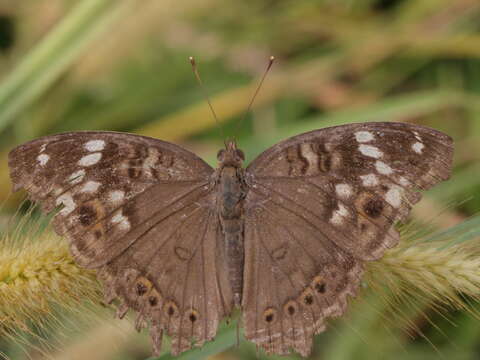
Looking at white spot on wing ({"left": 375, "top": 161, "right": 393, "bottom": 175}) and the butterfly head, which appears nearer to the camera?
white spot on wing ({"left": 375, "top": 161, "right": 393, "bottom": 175})

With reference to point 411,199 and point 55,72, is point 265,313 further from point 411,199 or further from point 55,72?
→ point 55,72

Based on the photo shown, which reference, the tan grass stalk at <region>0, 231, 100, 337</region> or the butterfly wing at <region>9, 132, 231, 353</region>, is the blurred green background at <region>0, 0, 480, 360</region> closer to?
the butterfly wing at <region>9, 132, 231, 353</region>

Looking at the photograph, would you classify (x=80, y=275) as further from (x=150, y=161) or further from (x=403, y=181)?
(x=403, y=181)

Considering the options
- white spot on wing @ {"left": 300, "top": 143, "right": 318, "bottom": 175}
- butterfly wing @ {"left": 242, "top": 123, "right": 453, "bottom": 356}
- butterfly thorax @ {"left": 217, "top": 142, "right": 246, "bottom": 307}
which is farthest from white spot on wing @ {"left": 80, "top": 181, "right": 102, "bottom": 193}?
white spot on wing @ {"left": 300, "top": 143, "right": 318, "bottom": 175}

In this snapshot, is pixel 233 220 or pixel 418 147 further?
pixel 233 220

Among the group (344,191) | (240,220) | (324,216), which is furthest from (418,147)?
(240,220)

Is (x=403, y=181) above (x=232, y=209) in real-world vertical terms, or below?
above

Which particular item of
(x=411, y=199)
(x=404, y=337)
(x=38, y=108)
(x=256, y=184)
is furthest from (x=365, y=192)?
(x=38, y=108)
